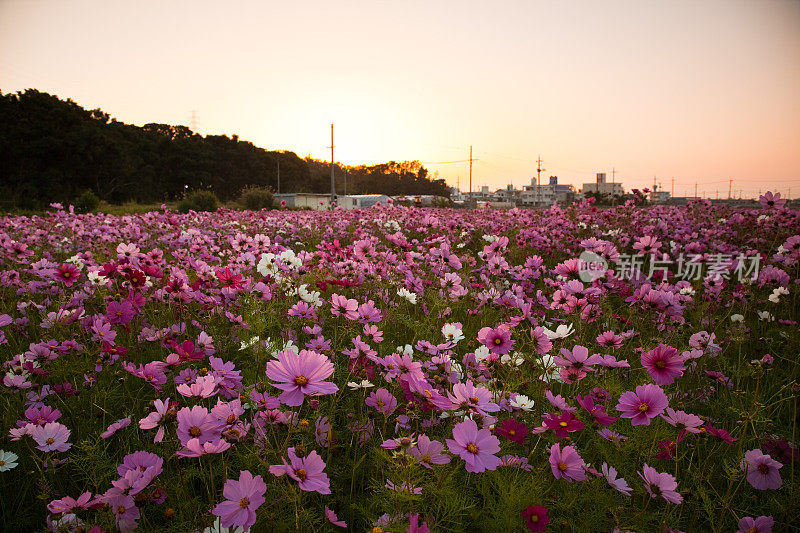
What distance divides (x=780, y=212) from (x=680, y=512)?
5.29 meters

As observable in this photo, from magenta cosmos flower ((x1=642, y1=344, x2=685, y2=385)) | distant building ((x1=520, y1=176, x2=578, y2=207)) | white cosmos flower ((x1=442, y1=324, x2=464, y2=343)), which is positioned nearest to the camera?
magenta cosmos flower ((x1=642, y1=344, x2=685, y2=385))

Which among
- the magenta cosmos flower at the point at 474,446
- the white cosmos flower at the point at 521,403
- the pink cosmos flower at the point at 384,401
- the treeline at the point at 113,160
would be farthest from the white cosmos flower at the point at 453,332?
the treeline at the point at 113,160

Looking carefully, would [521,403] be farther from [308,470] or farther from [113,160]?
[113,160]

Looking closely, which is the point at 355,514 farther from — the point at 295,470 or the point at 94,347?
the point at 94,347

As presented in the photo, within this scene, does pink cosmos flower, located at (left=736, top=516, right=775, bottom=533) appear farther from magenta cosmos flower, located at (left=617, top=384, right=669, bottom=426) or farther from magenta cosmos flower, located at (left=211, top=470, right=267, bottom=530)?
magenta cosmos flower, located at (left=211, top=470, right=267, bottom=530)

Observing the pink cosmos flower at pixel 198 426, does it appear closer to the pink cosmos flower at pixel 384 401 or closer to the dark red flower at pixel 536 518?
the pink cosmos flower at pixel 384 401

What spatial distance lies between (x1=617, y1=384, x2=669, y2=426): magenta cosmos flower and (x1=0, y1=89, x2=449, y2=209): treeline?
20858 mm

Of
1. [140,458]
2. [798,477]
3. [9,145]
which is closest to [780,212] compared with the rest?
[798,477]

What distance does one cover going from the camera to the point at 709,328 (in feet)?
8.87

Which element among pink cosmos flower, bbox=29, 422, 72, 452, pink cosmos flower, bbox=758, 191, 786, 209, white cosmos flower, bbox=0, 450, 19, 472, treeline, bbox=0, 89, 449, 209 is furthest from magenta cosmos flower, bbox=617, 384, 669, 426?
treeline, bbox=0, 89, 449, 209

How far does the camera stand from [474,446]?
0.97 metres

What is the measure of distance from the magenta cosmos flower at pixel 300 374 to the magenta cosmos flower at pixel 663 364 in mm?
972

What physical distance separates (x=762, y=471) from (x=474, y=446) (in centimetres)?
93

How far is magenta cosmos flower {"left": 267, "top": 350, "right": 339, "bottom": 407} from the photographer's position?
92cm
